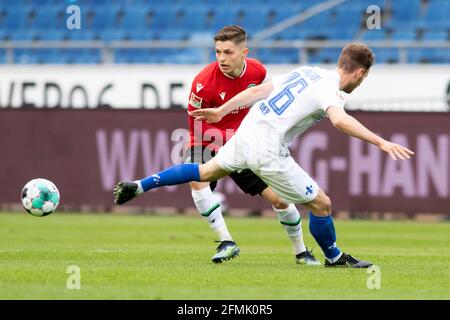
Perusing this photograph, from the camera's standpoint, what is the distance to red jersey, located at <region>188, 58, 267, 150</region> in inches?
432

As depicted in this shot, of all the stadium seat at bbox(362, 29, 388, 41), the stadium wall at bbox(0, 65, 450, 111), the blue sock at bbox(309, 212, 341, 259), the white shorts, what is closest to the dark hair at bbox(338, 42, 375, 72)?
the white shorts

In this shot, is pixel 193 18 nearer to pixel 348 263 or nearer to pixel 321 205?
pixel 348 263

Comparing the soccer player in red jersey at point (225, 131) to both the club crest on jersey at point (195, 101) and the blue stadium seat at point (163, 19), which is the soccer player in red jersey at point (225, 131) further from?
the blue stadium seat at point (163, 19)

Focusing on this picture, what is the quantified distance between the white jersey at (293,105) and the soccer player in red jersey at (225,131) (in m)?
1.12

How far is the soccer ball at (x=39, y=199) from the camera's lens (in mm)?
10703

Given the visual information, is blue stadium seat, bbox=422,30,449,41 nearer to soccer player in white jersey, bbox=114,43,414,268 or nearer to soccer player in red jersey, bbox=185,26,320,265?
soccer player in red jersey, bbox=185,26,320,265

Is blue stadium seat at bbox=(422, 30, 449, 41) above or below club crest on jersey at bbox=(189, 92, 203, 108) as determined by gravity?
above

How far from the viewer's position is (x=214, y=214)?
36.0ft

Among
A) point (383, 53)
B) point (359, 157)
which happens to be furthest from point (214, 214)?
point (383, 53)

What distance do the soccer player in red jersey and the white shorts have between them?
94 centimetres

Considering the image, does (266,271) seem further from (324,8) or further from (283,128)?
(324,8)

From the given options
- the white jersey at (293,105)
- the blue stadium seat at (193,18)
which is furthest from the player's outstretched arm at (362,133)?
the blue stadium seat at (193,18)

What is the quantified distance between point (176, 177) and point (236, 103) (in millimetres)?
885
